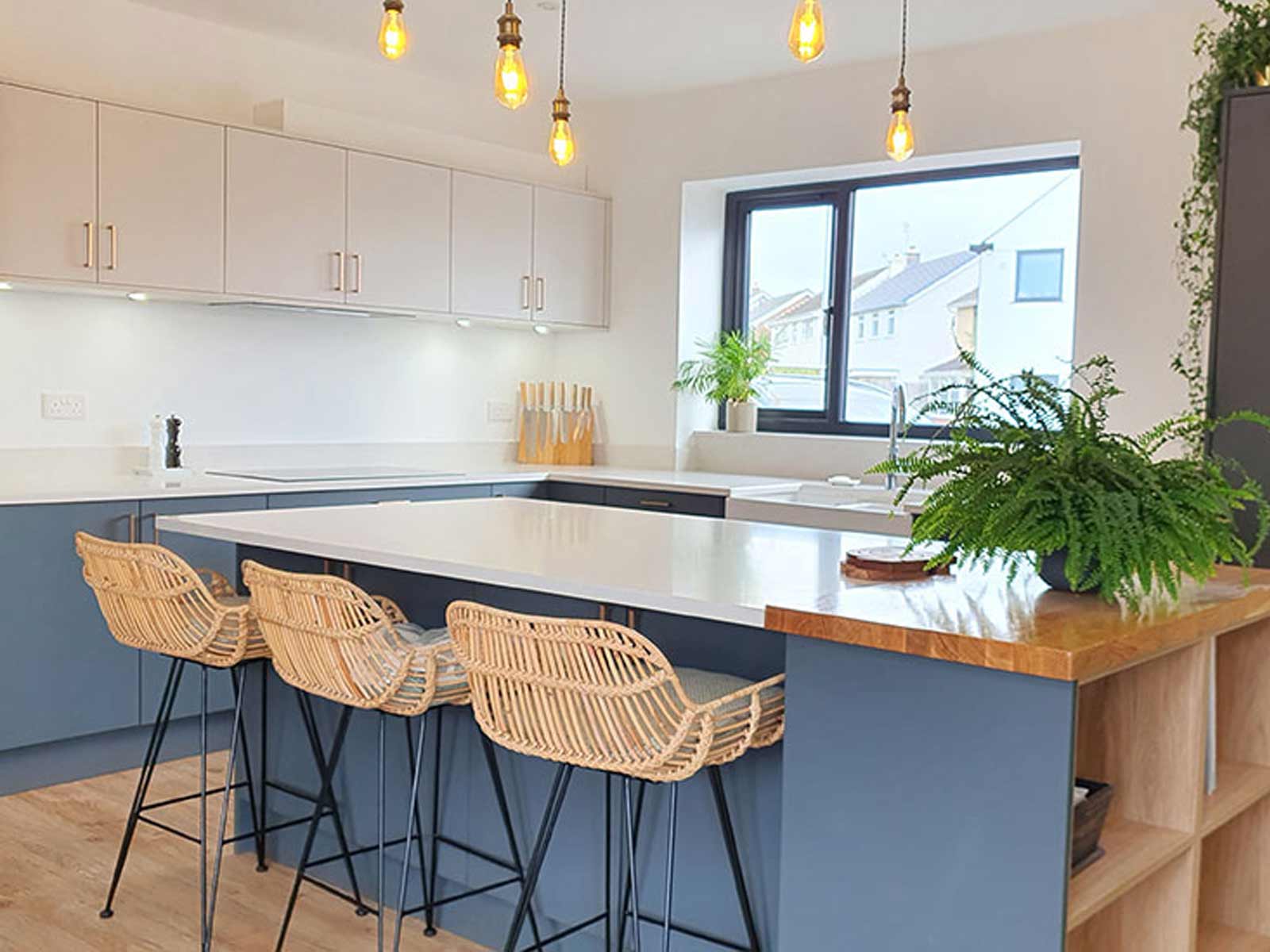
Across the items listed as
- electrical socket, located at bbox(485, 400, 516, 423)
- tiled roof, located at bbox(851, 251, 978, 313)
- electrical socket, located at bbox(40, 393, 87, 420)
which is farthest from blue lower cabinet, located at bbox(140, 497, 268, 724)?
tiled roof, located at bbox(851, 251, 978, 313)

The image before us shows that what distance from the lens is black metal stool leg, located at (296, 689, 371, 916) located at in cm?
293

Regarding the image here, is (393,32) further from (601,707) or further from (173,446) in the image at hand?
(173,446)

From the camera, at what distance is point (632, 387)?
5.95 meters

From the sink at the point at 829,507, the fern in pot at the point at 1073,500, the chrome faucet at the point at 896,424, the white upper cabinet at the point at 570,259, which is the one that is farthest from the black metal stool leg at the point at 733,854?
the white upper cabinet at the point at 570,259

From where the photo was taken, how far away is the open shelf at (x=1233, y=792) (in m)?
2.05

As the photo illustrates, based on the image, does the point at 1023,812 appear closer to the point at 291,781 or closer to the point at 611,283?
the point at 291,781

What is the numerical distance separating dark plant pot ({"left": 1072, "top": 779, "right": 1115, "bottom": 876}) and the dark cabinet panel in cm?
124

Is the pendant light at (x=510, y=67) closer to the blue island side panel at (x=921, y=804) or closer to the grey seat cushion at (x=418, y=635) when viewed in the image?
the grey seat cushion at (x=418, y=635)

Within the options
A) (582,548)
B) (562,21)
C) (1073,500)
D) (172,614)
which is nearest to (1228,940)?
(1073,500)

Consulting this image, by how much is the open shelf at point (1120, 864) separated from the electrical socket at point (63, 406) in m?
3.80

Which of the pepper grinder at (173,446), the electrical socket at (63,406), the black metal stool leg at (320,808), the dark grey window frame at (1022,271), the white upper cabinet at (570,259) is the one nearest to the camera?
the black metal stool leg at (320,808)

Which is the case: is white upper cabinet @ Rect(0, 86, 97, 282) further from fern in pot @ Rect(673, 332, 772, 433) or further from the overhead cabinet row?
fern in pot @ Rect(673, 332, 772, 433)

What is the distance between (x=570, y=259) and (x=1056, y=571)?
4.08 metres

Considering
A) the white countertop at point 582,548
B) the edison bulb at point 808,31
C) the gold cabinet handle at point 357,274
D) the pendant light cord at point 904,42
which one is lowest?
the white countertop at point 582,548
